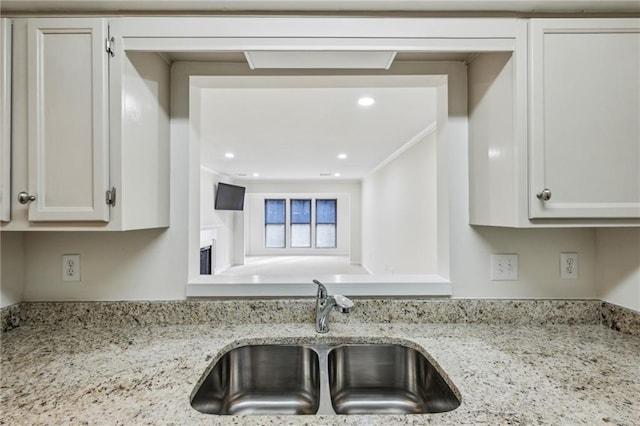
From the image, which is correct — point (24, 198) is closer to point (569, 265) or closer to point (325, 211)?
point (569, 265)

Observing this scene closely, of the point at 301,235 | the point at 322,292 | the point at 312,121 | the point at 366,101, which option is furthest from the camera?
the point at 301,235

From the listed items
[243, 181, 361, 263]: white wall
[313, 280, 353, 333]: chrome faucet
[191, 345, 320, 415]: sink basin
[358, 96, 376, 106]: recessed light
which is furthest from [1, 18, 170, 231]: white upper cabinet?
[243, 181, 361, 263]: white wall

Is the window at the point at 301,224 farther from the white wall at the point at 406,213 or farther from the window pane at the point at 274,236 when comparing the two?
the white wall at the point at 406,213

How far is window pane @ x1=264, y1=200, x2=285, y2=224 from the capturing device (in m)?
9.50

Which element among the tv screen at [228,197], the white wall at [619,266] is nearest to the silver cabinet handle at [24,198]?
the white wall at [619,266]

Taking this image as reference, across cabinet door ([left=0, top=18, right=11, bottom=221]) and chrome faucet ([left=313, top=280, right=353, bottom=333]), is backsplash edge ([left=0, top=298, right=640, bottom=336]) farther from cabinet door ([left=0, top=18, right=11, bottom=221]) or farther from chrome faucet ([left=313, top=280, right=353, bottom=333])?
cabinet door ([left=0, top=18, right=11, bottom=221])

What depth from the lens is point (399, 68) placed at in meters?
1.47

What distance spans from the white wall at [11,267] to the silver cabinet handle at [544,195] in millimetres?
2118

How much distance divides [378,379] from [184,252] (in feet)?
3.28

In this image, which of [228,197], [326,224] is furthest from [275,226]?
[228,197]

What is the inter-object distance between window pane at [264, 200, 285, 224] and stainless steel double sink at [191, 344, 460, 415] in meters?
8.36

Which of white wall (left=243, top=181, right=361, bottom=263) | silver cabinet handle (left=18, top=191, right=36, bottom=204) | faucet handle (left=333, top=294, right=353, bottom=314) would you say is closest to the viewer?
silver cabinet handle (left=18, top=191, right=36, bottom=204)

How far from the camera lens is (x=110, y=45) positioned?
111cm

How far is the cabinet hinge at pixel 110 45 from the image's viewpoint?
1.11 metres
